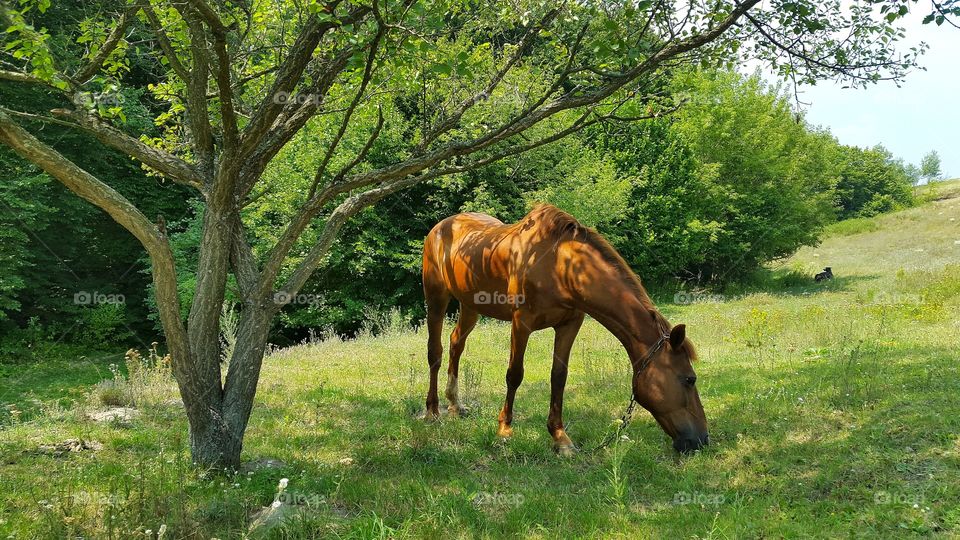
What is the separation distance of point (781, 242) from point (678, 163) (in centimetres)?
693

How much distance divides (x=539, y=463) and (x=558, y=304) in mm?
1537

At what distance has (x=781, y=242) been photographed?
1048 inches

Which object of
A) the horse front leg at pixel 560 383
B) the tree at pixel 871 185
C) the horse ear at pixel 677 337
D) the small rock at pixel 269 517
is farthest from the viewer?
the tree at pixel 871 185

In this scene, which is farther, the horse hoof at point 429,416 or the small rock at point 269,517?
the horse hoof at point 429,416

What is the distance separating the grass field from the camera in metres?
3.54

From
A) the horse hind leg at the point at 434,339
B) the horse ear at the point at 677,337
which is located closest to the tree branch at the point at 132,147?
the horse hind leg at the point at 434,339

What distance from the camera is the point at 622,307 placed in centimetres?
513

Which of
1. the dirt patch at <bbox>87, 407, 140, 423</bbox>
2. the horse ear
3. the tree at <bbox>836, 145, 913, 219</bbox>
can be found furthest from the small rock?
the tree at <bbox>836, 145, 913, 219</bbox>

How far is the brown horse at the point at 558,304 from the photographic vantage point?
191 inches

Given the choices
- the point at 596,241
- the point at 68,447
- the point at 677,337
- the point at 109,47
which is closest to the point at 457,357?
the point at 596,241

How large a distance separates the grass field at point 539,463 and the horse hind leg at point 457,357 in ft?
1.06

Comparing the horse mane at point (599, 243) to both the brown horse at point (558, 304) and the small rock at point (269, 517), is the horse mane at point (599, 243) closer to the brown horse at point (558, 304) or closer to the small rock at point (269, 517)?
the brown horse at point (558, 304)

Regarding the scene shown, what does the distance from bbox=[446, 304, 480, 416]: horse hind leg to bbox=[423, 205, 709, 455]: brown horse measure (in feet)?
0.04

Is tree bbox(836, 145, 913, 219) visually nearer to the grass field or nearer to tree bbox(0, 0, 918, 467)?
A: the grass field
